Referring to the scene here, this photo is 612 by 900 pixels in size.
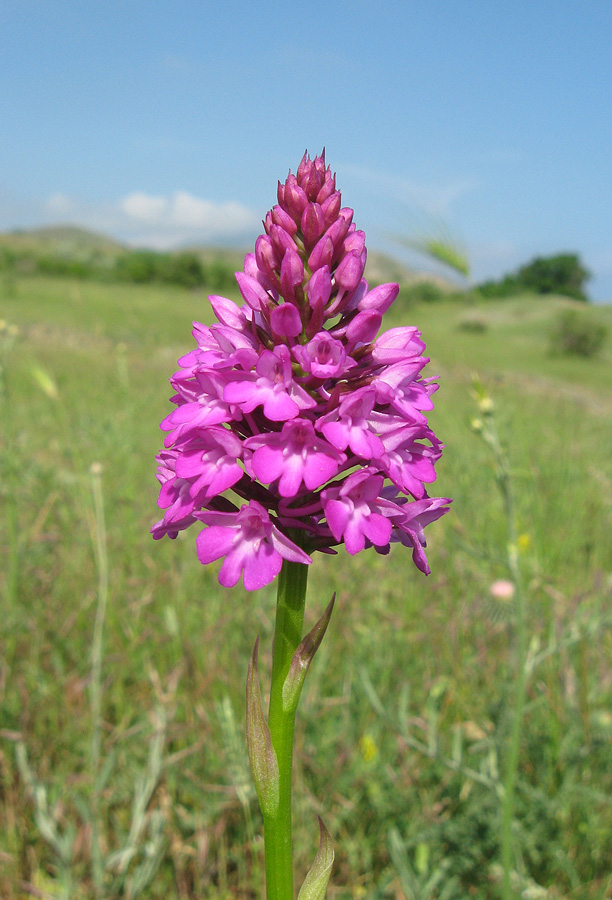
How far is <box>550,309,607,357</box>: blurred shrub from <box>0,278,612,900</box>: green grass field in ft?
82.8

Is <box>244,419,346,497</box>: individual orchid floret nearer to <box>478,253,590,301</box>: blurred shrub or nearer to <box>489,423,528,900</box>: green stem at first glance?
<box>489,423,528,900</box>: green stem

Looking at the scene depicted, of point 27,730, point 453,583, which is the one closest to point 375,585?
point 453,583

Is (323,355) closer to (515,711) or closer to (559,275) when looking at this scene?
(515,711)

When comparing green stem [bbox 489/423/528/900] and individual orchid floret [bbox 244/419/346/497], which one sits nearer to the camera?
individual orchid floret [bbox 244/419/346/497]

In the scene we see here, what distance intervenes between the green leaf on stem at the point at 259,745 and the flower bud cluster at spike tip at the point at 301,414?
0.20 metres

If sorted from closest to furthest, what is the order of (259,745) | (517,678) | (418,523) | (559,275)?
(259,745), (418,523), (517,678), (559,275)

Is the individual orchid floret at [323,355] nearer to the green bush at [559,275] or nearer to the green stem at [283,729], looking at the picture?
the green stem at [283,729]

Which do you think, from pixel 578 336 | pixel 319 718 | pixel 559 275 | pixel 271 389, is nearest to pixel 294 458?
pixel 271 389

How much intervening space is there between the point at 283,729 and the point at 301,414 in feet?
2.11

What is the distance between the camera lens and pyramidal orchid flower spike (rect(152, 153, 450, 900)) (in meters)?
1.24

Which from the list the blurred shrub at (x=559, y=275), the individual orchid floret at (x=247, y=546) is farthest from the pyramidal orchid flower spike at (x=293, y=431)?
the blurred shrub at (x=559, y=275)

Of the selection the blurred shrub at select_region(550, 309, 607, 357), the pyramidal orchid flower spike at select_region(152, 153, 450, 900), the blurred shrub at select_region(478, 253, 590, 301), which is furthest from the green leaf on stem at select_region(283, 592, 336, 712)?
the blurred shrub at select_region(478, 253, 590, 301)

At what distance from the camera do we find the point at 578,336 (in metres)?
27.5

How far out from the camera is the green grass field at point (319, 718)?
233cm
